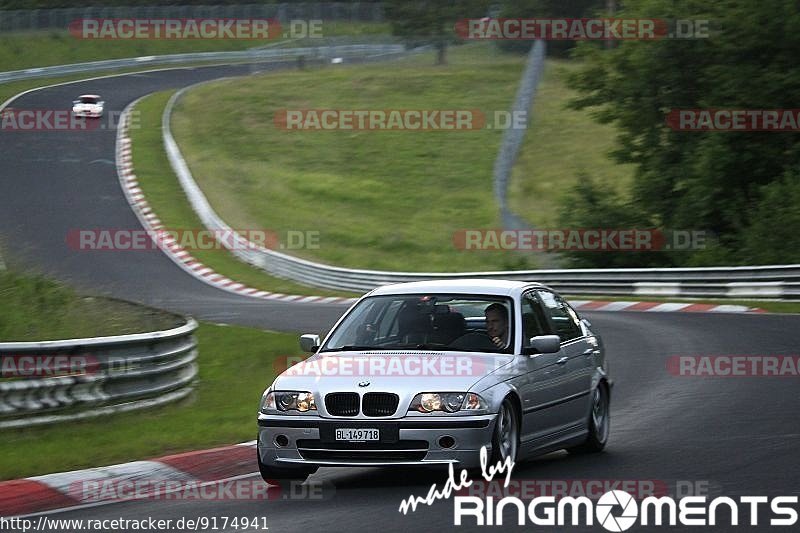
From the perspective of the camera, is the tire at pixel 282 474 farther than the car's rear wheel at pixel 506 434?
Yes

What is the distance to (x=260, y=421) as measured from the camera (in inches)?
365

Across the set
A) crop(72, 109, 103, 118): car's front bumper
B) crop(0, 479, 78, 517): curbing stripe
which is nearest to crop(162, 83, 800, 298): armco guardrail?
crop(0, 479, 78, 517): curbing stripe

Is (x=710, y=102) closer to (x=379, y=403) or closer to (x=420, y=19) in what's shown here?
(x=379, y=403)

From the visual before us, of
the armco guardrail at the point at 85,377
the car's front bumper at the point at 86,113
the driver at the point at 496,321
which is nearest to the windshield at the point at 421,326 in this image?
the driver at the point at 496,321

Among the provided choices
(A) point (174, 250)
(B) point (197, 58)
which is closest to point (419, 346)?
(A) point (174, 250)

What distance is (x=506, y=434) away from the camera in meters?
9.28

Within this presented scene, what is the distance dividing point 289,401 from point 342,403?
382 mm

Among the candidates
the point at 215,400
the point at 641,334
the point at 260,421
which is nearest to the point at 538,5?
the point at 641,334

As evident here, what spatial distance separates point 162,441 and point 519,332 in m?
3.23

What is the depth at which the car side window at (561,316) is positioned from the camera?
35.5ft

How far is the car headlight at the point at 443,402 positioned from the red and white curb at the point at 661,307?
16897 millimetres

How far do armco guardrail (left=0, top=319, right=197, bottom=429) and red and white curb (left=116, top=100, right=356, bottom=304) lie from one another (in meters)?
17.6

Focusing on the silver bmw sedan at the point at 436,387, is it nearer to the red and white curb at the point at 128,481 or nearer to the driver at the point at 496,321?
the driver at the point at 496,321

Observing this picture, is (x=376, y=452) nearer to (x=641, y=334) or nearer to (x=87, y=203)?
(x=641, y=334)
